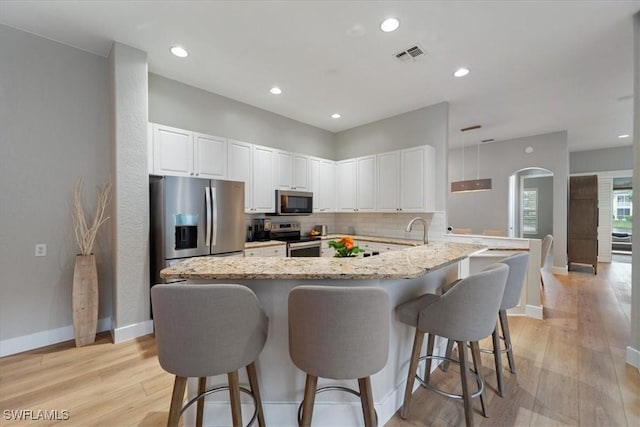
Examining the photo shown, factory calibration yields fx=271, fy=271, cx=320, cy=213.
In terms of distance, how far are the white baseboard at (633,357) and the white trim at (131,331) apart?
459cm

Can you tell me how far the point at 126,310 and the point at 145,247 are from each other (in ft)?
2.16

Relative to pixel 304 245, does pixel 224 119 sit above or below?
above

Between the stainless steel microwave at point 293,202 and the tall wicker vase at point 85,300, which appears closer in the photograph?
the tall wicker vase at point 85,300

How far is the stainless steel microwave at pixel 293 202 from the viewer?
4.42 metres

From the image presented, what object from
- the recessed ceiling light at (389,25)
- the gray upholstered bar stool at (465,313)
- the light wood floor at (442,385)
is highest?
the recessed ceiling light at (389,25)

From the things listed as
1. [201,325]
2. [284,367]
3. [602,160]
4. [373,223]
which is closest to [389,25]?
[201,325]

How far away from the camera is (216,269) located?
60.6 inches

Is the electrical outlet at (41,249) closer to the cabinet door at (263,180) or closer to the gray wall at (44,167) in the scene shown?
the gray wall at (44,167)

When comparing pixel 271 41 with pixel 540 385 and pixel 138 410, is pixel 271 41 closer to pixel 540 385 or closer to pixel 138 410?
pixel 138 410

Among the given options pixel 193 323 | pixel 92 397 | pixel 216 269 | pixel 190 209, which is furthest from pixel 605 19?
pixel 92 397

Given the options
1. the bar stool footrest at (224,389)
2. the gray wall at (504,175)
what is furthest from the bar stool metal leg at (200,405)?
the gray wall at (504,175)

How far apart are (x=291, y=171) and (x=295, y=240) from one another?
119 cm

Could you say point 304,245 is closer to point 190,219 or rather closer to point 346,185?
point 346,185

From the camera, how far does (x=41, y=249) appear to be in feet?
8.71
